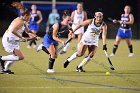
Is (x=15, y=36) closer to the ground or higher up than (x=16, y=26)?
closer to the ground

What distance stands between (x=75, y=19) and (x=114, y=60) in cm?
380

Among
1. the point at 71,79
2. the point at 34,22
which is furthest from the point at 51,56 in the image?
the point at 34,22

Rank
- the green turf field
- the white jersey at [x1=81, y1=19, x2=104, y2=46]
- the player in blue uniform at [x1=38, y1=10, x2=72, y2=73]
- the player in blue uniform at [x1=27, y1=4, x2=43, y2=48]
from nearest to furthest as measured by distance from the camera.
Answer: the green turf field
the player in blue uniform at [x1=38, y1=10, x2=72, y2=73]
the white jersey at [x1=81, y1=19, x2=104, y2=46]
the player in blue uniform at [x1=27, y1=4, x2=43, y2=48]

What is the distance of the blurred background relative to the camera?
2886 cm

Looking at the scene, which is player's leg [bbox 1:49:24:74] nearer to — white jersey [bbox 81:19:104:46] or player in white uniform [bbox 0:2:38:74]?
player in white uniform [bbox 0:2:38:74]

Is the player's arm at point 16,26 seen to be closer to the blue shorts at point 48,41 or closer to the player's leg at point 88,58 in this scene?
the blue shorts at point 48,41

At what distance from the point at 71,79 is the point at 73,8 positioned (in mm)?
17799

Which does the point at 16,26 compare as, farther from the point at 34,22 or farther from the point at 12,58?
the point at 34,22

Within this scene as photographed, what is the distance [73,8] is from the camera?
29141 mm

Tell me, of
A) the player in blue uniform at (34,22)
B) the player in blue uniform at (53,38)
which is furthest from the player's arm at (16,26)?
the player in blue uniform at (34,22)

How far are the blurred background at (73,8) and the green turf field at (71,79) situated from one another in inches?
→ 516

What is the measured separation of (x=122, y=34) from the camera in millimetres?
17609

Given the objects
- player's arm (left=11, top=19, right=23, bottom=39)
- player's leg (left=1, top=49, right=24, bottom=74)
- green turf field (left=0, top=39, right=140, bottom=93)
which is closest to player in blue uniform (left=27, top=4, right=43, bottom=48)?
green turf field (left=0, top=39, right=140, bottom=93)

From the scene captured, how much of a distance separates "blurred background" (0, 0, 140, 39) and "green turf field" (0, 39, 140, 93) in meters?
13.1
